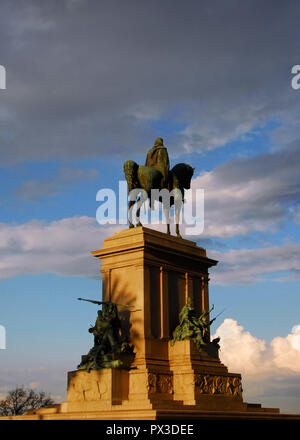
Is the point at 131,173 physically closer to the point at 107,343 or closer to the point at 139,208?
the point at 139,208

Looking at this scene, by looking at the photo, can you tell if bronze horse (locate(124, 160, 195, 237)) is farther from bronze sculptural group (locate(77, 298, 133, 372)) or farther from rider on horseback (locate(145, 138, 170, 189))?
bronze sculptural group (locate(77, 298, 133, 372))

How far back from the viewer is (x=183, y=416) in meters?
30.6

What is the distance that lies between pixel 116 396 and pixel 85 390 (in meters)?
1.72

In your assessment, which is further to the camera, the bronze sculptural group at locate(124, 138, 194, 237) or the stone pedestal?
the bronze sculptural group at locate(124, 138, 194, 237)

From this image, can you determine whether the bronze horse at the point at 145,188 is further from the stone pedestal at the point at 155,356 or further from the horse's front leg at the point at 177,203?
the stone pedestal at the point at 155,356

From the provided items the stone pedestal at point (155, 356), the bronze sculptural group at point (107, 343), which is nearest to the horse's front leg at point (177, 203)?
the stone pedestal at point (155, 356)

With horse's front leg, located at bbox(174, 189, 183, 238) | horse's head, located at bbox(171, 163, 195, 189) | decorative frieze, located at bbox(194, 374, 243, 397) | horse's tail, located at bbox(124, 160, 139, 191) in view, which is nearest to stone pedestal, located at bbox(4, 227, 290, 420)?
decorative frieze, located at bbox(194, 374, 243, 397)

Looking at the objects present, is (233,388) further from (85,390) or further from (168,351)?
(85,390)

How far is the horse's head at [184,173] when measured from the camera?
41.3m

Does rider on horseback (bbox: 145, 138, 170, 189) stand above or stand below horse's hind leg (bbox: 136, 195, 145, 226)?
above

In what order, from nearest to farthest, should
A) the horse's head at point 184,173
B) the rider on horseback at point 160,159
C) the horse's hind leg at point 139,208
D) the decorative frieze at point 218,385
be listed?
1. the decorative frieze at point 218,385
2. the horse's hind leg at point 139,208
3. the rider on horseback at point 160,159
4. the horse's head at point 184,173

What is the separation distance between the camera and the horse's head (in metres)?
41.3

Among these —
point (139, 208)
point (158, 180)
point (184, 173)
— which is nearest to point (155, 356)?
point (139, 208)
